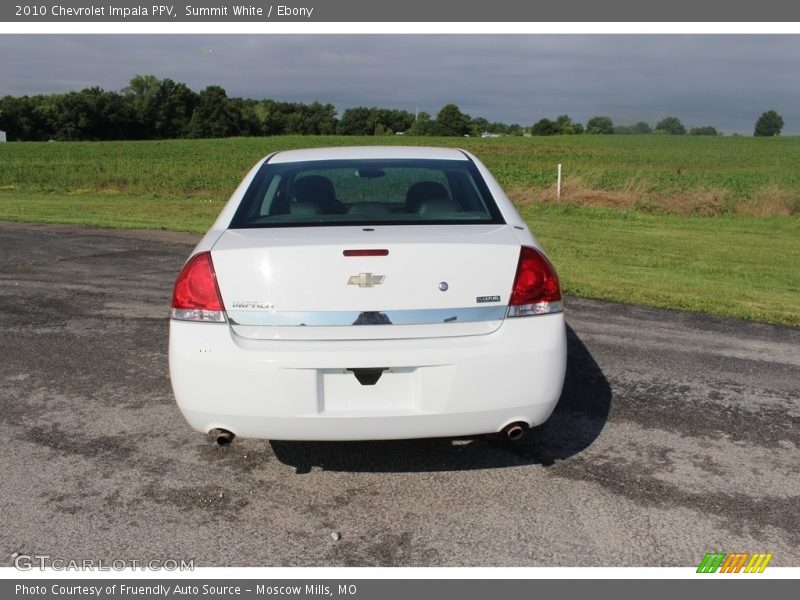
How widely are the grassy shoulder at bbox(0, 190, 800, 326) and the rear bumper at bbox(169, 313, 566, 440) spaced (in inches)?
200

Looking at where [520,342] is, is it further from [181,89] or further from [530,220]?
[181,89]

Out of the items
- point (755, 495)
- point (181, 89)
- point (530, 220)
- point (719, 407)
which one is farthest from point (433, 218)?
point (181, 89)

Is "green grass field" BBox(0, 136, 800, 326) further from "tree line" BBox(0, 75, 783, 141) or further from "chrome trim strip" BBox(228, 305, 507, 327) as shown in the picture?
"tree line" BBox(0, 75, 783, 141)

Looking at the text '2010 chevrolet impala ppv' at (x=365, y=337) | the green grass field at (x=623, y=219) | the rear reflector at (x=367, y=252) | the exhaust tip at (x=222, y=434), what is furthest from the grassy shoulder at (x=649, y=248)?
the exhaust tip at (x=222, y=434)

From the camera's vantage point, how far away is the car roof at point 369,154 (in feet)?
14.7

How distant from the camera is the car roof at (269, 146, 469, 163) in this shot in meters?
4.49

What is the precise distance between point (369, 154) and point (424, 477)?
1964 millimetres

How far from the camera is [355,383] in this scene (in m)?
3.20

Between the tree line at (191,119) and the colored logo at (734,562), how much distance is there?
97.9 m

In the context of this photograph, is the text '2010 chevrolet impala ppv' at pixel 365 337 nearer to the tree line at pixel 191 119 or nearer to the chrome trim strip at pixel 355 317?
the chrome trim strip at pixel 355 317

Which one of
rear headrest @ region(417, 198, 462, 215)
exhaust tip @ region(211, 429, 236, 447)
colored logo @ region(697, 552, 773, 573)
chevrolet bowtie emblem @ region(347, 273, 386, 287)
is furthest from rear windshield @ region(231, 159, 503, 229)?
colored logo @ region(697, 552, 773, 573)

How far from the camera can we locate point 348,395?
10.5ft

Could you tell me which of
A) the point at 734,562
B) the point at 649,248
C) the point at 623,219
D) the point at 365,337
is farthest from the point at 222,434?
the point at 623,219

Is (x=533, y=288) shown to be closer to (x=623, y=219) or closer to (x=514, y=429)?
(x=514, y=429)
